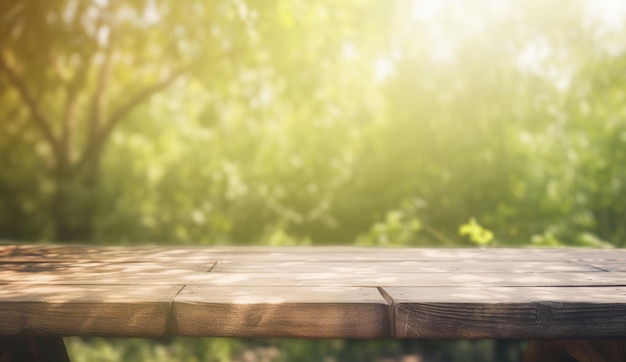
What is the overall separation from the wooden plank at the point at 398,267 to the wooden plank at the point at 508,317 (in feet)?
1.62

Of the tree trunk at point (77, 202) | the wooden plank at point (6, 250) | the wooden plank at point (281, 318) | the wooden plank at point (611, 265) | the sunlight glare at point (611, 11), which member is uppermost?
the sunlight glare at point (611, 11)

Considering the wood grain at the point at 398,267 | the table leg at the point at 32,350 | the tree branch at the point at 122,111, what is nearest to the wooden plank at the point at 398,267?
the wood grain at the point at 398,267

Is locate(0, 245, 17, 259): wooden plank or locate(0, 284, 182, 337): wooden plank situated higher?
locate(0, 284, 182, 337): wooden plank

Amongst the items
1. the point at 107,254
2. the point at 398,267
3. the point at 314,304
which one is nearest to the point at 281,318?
the point at 314,304

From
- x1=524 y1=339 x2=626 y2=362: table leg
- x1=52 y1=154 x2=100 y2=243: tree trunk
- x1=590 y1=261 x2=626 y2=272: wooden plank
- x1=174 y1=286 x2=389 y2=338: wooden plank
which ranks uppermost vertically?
x1=174 y1=286 x2=389 y2=338: wooden plank

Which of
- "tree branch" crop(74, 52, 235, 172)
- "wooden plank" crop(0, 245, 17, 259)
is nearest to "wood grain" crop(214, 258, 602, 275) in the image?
"wooden plank" crop(0, 245, 17, 259)

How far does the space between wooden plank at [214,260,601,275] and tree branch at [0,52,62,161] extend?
8.11 m

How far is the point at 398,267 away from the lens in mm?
2232

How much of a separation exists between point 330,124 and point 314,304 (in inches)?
407

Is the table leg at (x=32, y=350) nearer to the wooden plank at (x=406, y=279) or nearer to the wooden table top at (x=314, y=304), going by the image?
the wooden table top at (x=314, y=304)

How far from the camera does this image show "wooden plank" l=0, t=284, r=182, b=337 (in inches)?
62.3

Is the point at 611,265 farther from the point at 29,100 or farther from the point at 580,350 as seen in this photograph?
the point at 29,100

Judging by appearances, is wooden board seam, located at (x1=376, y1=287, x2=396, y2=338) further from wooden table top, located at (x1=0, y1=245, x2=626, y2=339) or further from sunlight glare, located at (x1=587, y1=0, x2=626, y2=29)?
sunlight glare, located at (x1=587, y1=0, x2=626, y2=29)

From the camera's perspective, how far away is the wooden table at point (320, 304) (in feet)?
5.17
